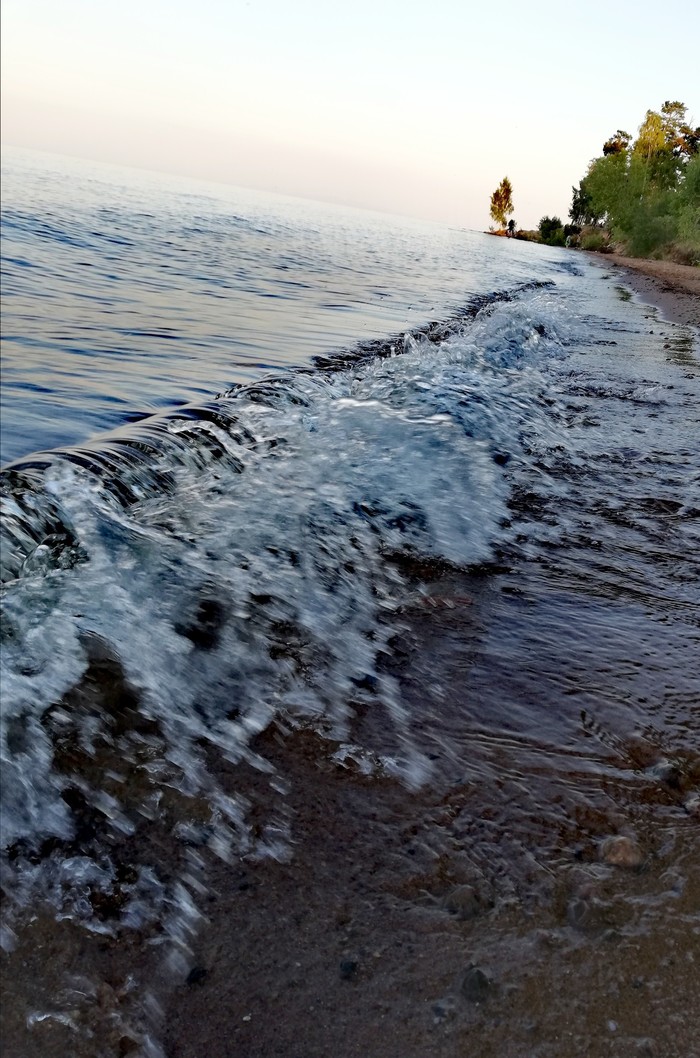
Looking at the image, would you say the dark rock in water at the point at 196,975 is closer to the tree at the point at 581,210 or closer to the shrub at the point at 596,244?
the shrub at the point at 596,244

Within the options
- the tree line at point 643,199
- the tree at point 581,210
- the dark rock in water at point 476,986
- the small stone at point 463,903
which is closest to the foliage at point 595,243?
the tree line at point 643,199

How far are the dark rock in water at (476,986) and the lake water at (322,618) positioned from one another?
0.74ft

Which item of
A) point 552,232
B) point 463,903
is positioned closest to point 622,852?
point 463,903

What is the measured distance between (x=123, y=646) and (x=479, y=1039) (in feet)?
5.36

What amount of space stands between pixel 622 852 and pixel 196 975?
1.01 meters

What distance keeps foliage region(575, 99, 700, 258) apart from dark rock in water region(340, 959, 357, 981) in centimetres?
4561

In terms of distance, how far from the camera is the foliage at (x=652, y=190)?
141 feet

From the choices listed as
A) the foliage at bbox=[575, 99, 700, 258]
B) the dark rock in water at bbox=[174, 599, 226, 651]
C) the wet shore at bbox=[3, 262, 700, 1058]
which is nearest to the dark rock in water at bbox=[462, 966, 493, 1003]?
the wet shore at bbox=[3, 262, 700, 1058]

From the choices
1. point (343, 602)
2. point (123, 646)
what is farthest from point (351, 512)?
point (123, 646)

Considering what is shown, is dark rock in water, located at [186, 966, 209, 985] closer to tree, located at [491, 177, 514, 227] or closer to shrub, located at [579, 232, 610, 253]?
shrub, located at [579, 232, 610, 253]

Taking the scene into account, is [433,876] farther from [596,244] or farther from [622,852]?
[596,244]

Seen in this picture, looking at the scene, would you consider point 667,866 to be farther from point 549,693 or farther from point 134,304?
point 134,304

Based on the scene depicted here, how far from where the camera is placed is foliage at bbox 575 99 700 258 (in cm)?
4300

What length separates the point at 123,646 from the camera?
8.15 feet
